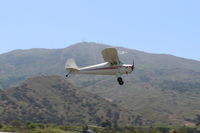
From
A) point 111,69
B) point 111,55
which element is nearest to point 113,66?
point 111,69

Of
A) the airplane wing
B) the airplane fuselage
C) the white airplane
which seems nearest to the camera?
the airplane wing

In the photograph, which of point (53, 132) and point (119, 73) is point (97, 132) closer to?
point (53, 132)

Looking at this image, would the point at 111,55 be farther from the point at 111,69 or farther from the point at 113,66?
the point at 111,69

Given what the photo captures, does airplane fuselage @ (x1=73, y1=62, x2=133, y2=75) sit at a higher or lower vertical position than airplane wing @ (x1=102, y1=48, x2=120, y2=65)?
lower

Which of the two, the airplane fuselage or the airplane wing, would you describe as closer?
the airplane wing

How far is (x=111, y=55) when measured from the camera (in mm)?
47875

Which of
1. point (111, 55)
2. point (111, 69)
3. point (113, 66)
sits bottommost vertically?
point (111, 69)

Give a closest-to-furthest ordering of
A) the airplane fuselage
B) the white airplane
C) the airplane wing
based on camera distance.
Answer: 1. the airplane wing
2. the white airplane
3. the airplane fuselage

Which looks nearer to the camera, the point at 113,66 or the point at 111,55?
the point at 111,55

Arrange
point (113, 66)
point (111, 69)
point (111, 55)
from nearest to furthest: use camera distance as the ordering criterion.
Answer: point (111, 55) → point (113, 66) → point (111, 69)

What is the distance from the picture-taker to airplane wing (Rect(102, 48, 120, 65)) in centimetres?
4681

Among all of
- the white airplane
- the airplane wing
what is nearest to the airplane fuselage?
the white airplane

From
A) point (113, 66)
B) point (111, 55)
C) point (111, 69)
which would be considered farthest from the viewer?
point (111, 69)

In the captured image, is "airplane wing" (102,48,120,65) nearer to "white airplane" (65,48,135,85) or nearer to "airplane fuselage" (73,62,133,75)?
"white airplane" (65,48,135,85)
